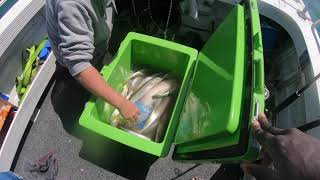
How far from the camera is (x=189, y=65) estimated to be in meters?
1.52

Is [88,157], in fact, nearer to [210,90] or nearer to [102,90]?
[102,90]

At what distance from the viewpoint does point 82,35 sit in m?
1.13

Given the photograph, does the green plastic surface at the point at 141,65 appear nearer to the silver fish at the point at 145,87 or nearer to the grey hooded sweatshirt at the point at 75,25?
the silver fish at the point at 145,87

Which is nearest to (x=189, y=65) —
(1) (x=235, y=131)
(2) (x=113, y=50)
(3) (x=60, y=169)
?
(2) (x=113, y=50)

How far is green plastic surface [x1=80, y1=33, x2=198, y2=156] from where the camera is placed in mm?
1319

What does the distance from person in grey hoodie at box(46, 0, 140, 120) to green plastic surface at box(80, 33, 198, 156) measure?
11 centimetres

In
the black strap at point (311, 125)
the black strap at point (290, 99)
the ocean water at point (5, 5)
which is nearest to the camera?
the black strap at point (311, 125)

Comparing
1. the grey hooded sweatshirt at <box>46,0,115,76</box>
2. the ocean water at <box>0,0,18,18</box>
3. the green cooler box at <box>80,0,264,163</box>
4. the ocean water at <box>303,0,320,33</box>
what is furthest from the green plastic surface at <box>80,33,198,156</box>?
the ocean water at <box>303,0,320,33</box>

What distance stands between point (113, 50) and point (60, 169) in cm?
70

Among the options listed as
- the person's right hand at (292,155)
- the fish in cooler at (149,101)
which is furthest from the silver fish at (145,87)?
the person's right hand at (292,155)

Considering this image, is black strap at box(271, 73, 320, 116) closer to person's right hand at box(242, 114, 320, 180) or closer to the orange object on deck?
person's right hand at box(242, 114, 320, 180)

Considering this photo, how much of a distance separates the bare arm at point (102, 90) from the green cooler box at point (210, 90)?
3.7 inches

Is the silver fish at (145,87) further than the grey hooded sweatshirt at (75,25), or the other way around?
the silver fish at (145,87)

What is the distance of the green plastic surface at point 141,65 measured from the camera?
4.33ft
